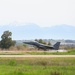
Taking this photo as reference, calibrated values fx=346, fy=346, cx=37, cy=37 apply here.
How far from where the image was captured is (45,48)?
69688mm

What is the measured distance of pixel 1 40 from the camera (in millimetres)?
66938

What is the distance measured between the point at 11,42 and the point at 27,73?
46000 millimetres

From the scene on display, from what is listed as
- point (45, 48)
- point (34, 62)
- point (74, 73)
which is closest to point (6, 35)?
point (45, 48)

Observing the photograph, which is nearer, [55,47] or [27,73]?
[27,73]

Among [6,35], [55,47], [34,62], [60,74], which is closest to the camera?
[60,74]

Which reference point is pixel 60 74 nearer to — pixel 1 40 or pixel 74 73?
pixel 74 73

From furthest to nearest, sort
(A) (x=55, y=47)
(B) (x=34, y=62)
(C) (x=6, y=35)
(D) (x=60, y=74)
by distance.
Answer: (A) (x=55, y=47) → (C) (x=6, y=35) → (B) (x=34, y=62) → (D) (x=60, y=74)

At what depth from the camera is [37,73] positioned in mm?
22094

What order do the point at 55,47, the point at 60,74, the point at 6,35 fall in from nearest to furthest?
the point at 60,74
the point at 6,35
the point at 55,47

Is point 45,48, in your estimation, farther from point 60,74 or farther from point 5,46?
point 60,74

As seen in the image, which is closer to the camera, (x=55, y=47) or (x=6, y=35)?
(x=6, y=35)

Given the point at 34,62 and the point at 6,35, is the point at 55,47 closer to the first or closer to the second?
the point at 6,35

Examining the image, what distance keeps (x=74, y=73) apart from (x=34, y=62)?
9592mm

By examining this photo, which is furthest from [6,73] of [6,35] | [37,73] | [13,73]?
[6,35]
